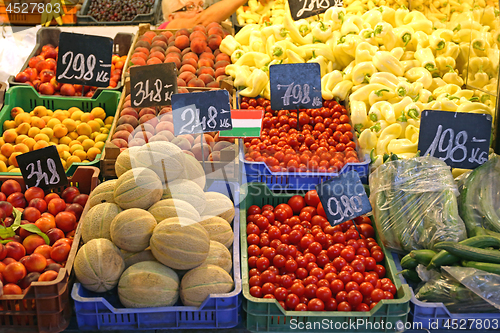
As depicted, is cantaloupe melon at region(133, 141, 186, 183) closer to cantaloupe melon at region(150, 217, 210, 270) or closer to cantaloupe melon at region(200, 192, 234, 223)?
cantaloupe melon at region(200, 192, 234, 223)

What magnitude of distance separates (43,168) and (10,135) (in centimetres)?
71

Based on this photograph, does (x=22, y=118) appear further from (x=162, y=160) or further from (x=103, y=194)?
(x=162, y=160)

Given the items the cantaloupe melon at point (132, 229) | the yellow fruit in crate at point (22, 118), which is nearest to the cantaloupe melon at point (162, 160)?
the cantaloupe melon at point (132, 229)

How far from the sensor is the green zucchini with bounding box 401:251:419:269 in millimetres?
2064

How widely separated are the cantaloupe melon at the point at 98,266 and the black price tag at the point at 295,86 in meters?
1.46

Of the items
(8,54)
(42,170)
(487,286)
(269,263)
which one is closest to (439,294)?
(487,286)

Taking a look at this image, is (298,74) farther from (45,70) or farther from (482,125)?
(45,70)

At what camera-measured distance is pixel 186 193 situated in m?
2.09

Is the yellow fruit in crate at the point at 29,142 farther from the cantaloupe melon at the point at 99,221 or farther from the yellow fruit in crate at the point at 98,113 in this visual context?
the cantaloupe melon at the point at 99,221

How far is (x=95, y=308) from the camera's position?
186cm

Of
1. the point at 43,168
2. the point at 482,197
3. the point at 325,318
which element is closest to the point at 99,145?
the point at 43,168

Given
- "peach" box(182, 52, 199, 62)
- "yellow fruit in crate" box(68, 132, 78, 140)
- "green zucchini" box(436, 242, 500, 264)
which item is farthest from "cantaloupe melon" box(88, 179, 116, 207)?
"peach" box(182, 52, 199, 62)

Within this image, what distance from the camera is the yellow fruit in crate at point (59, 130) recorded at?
117 inches

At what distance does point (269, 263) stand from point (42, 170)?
3.97ft
